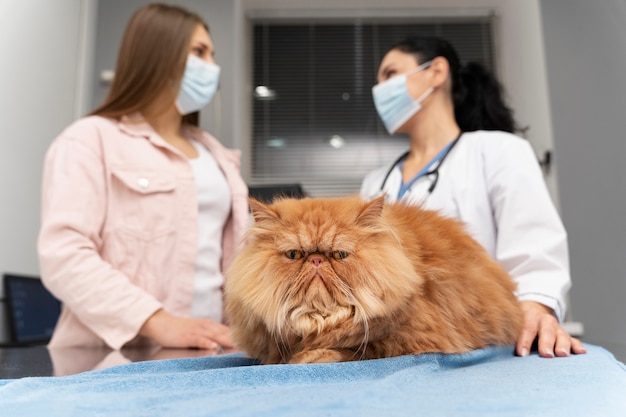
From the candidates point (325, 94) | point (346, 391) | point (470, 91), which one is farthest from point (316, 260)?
point (325, 94)

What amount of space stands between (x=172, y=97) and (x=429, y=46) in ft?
3.55

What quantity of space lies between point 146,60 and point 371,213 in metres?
Result: 1.21

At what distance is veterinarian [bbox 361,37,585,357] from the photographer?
128 cm

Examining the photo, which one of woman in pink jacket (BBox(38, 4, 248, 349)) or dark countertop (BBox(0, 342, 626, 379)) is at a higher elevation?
woman in pink jacket (BBox(38, 4, 248, 349))

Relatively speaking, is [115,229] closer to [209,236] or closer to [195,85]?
[209,236]

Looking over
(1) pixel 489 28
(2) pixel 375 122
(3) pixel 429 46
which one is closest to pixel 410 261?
(3) pixel 429 46

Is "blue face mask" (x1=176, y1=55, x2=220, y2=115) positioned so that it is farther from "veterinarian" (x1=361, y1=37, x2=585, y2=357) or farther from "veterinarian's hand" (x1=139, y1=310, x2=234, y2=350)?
"veterinarian's hand" (x1=139, y1=310, x2=234, y2=350)

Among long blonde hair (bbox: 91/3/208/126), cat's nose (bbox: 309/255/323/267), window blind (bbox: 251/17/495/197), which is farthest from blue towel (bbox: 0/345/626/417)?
window blind (bbox: 251/17/495/197)

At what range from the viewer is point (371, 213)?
3.11 ft

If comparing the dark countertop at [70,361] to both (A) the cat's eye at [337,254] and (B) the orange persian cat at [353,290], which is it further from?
(A) the cat's eye at [337,254]

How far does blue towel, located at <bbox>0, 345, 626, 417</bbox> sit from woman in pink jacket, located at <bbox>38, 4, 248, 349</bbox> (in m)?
0.63

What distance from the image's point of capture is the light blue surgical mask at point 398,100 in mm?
1973

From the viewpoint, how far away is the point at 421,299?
36.1 inches

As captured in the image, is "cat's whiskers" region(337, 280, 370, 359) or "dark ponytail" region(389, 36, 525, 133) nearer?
"cat's whiskers" region(337, 280, 370, 359)
